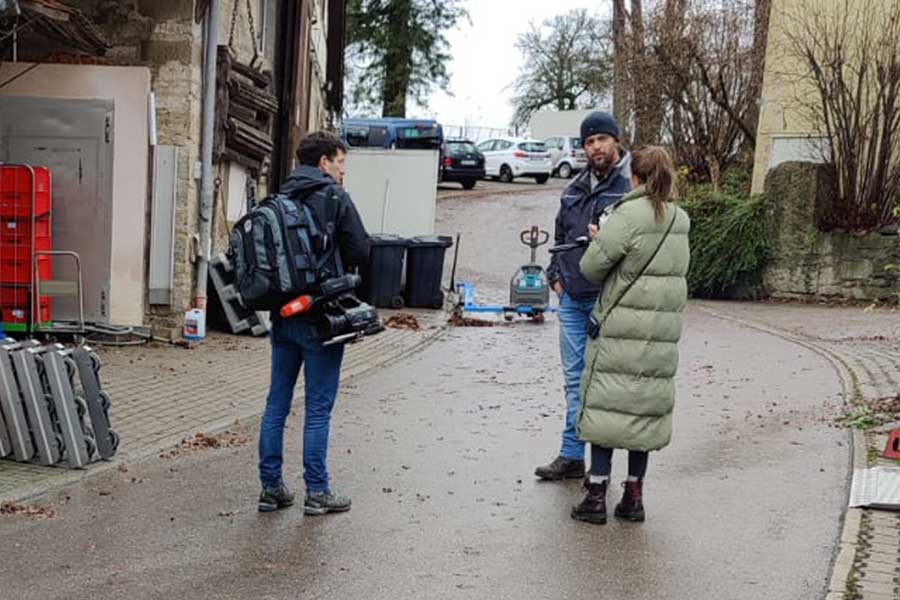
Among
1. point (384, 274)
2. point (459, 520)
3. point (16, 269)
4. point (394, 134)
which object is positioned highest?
point (394, 134)

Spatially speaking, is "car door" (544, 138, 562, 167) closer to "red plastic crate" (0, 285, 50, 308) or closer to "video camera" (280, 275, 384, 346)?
"red plastic crate" (0, 285, 50, 308)

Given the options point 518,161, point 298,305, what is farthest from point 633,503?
point 518,161

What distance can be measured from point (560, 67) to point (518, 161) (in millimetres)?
17656

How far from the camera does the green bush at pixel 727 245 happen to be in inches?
805

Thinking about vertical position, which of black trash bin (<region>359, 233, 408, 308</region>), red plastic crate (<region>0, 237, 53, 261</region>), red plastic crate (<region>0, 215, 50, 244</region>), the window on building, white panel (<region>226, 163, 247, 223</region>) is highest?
the window on building

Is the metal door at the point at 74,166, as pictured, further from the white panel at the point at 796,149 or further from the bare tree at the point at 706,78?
the bare tree at the point at 706,78

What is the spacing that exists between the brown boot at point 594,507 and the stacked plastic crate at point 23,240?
7.47 m

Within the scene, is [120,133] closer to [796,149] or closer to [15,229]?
[15,229]

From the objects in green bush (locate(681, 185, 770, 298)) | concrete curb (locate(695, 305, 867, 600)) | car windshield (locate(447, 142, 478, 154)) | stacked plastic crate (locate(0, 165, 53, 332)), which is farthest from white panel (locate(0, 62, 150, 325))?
car windshield (locate(447, 142, 478, 154))

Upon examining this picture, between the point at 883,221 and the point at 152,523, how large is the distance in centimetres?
1600

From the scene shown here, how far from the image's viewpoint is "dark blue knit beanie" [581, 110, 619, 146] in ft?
22.3

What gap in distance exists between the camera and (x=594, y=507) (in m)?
6.25

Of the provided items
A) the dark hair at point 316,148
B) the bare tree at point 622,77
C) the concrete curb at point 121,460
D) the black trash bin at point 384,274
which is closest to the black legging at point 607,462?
the dark hair at point 316,148

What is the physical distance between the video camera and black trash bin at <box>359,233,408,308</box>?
11.9 metres
